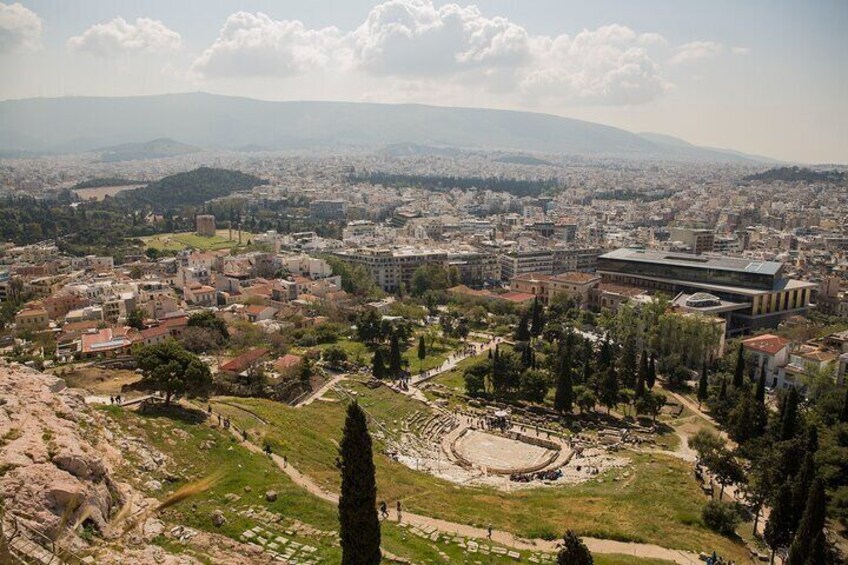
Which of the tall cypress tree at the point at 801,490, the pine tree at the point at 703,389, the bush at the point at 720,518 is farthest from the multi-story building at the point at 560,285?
the tall cypress tree at the point at 801,490

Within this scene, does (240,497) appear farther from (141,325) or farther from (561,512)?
(141,325)

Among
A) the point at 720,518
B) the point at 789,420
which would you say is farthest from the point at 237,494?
the point at 789,420

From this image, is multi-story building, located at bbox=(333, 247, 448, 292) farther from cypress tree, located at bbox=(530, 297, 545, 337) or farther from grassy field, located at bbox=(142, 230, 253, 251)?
grassy field, located at bbox=(142, 230, 253, 251)

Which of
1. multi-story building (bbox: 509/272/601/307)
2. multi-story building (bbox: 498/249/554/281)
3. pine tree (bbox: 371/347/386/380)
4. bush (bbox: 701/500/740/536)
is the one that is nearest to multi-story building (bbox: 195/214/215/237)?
multi-story building (bbox: 498/249/554/281)

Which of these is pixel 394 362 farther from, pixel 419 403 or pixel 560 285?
pixel 560 285

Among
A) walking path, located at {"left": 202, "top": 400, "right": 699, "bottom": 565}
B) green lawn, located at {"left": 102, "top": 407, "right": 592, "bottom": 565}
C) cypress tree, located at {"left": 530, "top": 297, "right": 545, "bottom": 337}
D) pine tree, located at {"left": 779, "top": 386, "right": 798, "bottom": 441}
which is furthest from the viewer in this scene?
cypress tree, located at {"left": 530, "top": 297, "right": 545, "bottom": 337}
